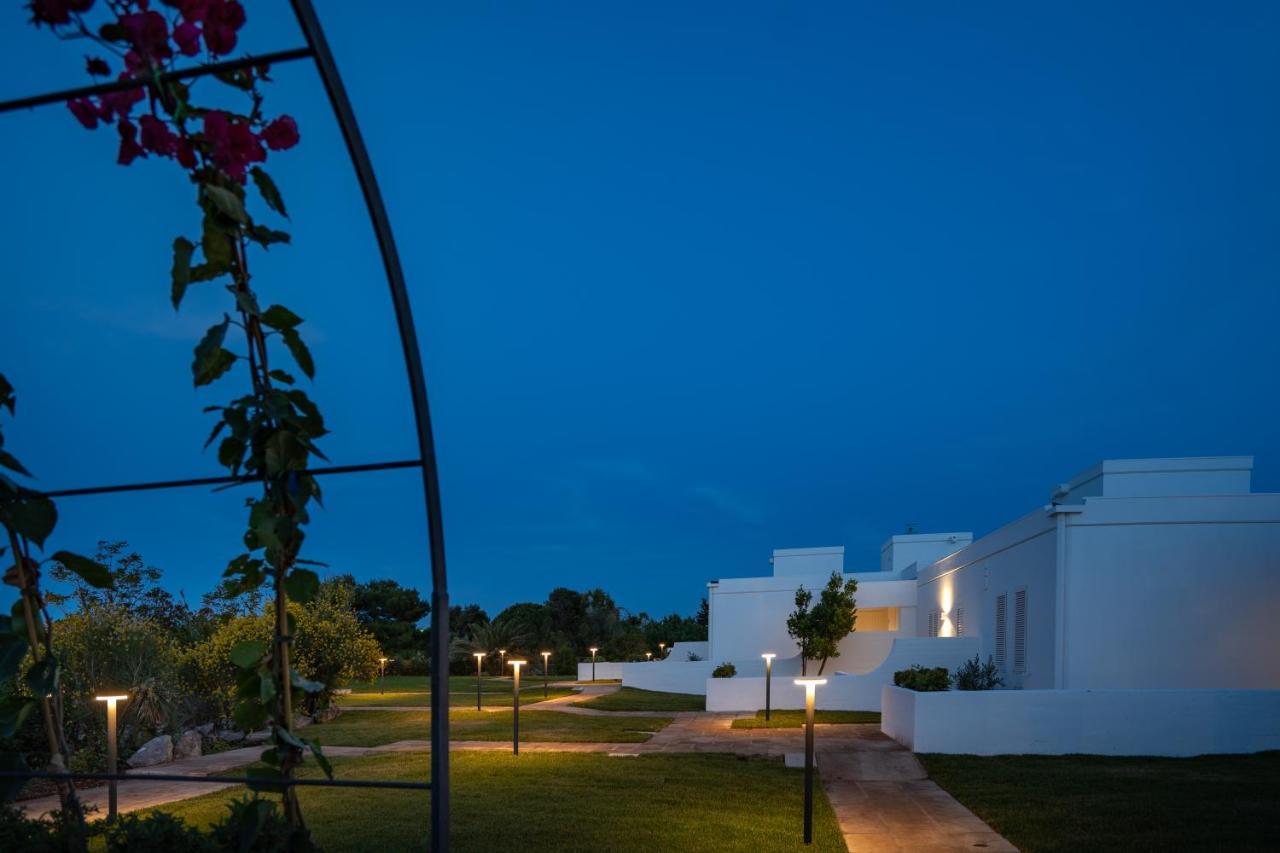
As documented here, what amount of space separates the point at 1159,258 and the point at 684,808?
56.5 metres

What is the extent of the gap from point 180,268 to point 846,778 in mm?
11200

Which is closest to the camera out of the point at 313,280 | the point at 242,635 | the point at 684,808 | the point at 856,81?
the point at 313,280

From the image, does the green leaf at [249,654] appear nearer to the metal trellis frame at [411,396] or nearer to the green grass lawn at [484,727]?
the metal trellis frame at [411,396]

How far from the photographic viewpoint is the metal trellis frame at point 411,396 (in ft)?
6.59

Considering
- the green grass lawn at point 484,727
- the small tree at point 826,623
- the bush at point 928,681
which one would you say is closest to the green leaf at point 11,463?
the green grass lawn at point 484,727

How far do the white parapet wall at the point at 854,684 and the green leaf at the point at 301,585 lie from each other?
692 inches

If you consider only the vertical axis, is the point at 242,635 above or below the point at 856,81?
below

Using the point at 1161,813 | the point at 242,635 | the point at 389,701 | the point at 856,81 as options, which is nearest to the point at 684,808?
the point at 1161,813

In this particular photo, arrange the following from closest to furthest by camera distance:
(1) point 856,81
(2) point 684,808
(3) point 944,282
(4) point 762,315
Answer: (2) point 684,808
(1) point 856,81
(3) point 944,282
(4) point 762,315

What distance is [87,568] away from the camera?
261 centimetres

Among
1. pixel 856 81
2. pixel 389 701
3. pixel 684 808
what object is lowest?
pixel 389 701

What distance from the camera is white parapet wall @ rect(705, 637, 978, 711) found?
1898 cm

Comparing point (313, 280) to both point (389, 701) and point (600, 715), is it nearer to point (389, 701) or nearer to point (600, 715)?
point (600, 715)

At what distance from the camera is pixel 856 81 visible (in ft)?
136
